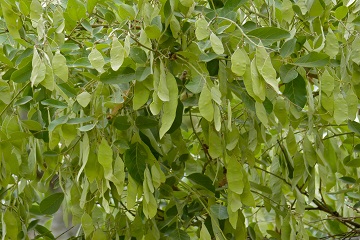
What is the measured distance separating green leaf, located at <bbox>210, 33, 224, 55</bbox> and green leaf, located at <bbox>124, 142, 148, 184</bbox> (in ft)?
0.78

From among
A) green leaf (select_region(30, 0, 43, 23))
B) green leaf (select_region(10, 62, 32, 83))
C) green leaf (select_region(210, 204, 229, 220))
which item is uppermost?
green leaf (select_region(30, 0, 43, 23))

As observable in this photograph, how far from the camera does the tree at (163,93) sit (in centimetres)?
93

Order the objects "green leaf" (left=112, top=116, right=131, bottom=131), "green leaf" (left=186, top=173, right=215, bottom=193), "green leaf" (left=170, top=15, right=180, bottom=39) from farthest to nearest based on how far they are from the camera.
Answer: "green leaf" (left=186, top=173, right=215, bottom=193) < "green leaf" (left=112, top=116, right=131, bottom=131) < "green leaf" (left=170, top=15, right=180, bottom=39)

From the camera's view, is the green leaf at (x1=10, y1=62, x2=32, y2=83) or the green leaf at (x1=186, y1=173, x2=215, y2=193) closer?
the green leaf at (x1=10, y1=62, x2=32, y2=83)

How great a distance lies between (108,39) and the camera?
1020 mm

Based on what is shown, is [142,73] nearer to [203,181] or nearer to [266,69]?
[266,69]

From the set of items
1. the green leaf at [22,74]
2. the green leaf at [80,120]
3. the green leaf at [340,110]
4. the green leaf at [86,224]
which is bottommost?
the green leaf at [86,224]

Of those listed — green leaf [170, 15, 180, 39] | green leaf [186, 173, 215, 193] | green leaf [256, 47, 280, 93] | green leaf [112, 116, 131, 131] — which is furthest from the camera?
green leaf [186, 173, 215, 193]

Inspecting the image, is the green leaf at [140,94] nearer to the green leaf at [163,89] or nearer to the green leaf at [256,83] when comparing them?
the green leaf at [163,89]

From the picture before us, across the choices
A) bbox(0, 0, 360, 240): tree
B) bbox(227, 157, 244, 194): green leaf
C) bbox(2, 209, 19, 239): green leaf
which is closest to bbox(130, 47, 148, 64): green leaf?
bbox(0, 0, 360, 240): tree

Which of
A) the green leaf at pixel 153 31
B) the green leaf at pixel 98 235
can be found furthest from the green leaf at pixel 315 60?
the green leaf at pixel 98 235

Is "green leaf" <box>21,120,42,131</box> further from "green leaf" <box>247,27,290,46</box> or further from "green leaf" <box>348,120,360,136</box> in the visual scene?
"green leaf" <box>348,120,360,136</box>

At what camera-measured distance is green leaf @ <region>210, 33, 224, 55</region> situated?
2.86ft

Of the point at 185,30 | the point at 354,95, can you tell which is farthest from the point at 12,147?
the point at 354,95
